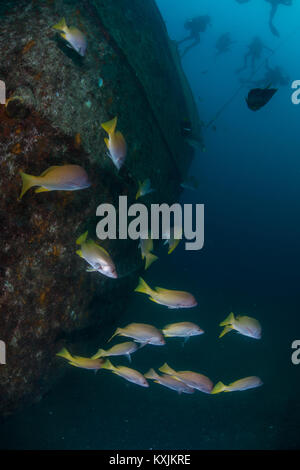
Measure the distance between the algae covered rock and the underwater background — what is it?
0.92 metres

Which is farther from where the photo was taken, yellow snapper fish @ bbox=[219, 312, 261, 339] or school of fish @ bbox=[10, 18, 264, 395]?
yellow snapper fish @ bbox=[219, 312, 261, 339]

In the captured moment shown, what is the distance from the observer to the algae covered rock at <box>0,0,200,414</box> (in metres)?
2.70

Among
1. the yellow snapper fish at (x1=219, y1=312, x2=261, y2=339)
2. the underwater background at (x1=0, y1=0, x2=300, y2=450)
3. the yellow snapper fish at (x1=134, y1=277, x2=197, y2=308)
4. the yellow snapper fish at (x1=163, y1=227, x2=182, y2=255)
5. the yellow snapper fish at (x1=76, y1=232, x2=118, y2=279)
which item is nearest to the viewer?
the yellow snapper fish at (x1=76, y1=232, x2=118, y2=279)

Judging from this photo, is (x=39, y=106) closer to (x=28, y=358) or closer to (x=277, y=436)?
(x=28, y=358)

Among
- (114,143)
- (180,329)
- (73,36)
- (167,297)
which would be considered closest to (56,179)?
(114,143)

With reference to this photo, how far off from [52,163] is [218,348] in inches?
316

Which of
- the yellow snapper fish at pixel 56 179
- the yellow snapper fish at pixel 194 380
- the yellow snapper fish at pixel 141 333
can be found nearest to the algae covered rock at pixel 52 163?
the yellow snapper fish at pixel 56 179

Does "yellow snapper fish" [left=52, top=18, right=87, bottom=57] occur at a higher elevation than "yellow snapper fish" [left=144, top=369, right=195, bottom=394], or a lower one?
higher

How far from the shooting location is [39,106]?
277cm

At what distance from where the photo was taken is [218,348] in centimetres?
860

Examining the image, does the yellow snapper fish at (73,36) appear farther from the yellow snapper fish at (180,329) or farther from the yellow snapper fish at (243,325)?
the yellow snapper fish at (243,325)

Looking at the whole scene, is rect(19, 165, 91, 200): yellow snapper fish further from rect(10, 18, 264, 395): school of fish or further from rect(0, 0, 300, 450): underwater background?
rect(0, 0, 300, 450): underwater background

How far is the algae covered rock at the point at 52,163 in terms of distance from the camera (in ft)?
8.85

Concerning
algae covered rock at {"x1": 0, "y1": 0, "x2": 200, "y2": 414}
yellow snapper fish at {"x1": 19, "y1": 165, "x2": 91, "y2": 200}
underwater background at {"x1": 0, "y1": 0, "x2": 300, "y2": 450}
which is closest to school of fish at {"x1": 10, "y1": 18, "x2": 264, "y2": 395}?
yellow snapper fish at {"x1": 19, "y1": 165, "x2": 91, "y2": 200}
